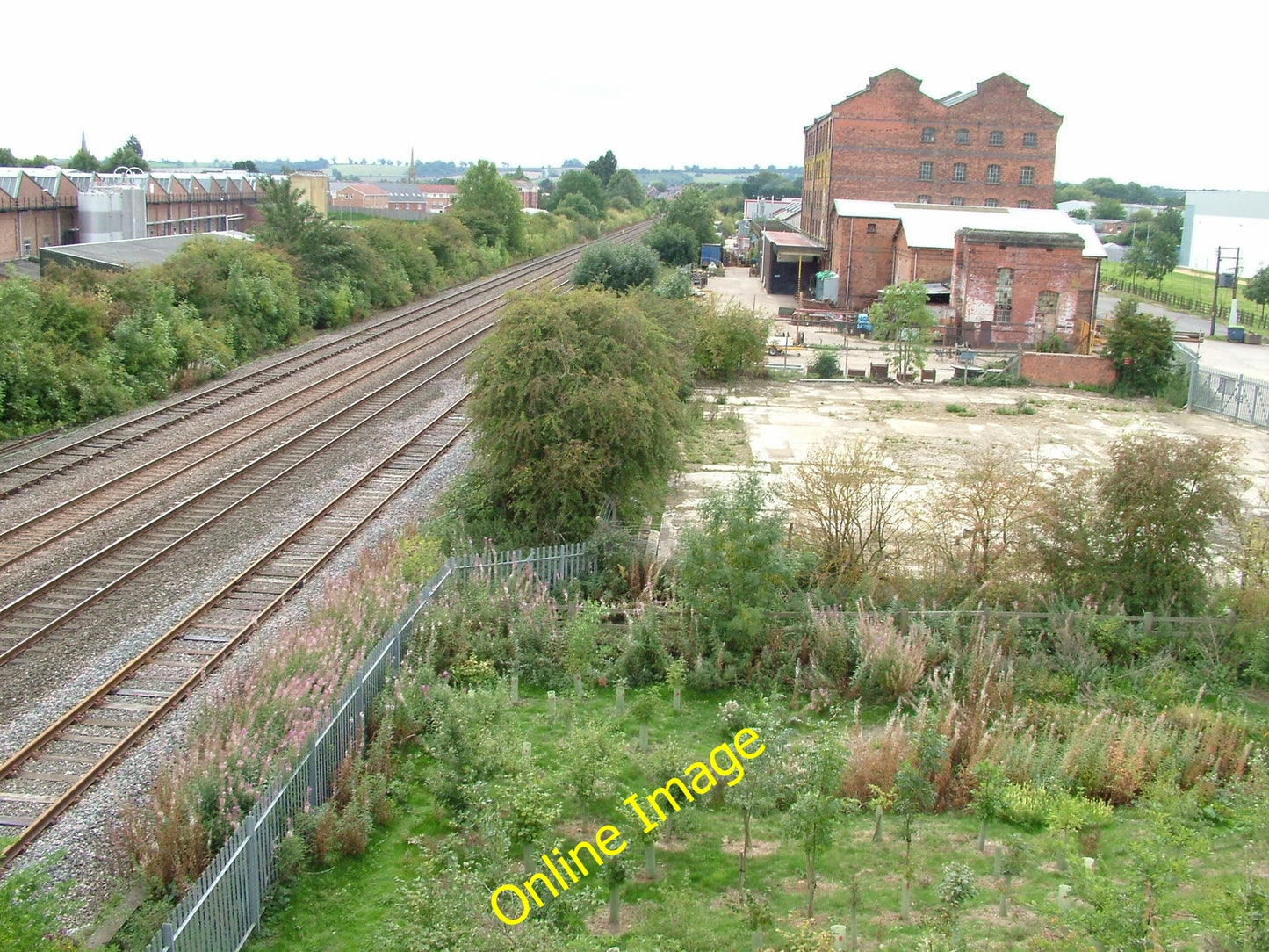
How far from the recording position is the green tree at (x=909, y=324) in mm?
34281

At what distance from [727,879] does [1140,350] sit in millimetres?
28504

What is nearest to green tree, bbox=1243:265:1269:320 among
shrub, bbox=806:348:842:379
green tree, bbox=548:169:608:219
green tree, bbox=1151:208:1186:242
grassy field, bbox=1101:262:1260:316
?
grassy field, bbox=1101:262:1260:316

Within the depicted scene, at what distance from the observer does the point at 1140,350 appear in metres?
32.6

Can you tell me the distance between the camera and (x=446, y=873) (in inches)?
327

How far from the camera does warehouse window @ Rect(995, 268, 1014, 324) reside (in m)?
41.4

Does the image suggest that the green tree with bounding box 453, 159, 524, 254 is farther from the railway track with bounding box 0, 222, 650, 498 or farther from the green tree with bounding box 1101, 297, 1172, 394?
the green tree with bounding box 1101, 297, 1172, 394

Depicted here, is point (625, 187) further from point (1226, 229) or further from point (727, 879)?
point (727, 879)

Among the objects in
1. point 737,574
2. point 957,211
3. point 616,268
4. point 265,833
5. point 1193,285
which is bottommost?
point 265,833

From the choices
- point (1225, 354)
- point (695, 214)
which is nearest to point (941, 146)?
point (1225, 354)

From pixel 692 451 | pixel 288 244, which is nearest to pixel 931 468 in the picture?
pixel 692 451

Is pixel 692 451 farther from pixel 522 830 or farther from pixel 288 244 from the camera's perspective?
pixel 288 244

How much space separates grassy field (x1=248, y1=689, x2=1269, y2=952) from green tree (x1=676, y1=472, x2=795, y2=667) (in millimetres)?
2660

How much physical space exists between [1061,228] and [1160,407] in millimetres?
17187

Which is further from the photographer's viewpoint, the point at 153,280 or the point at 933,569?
the point at 153,280
